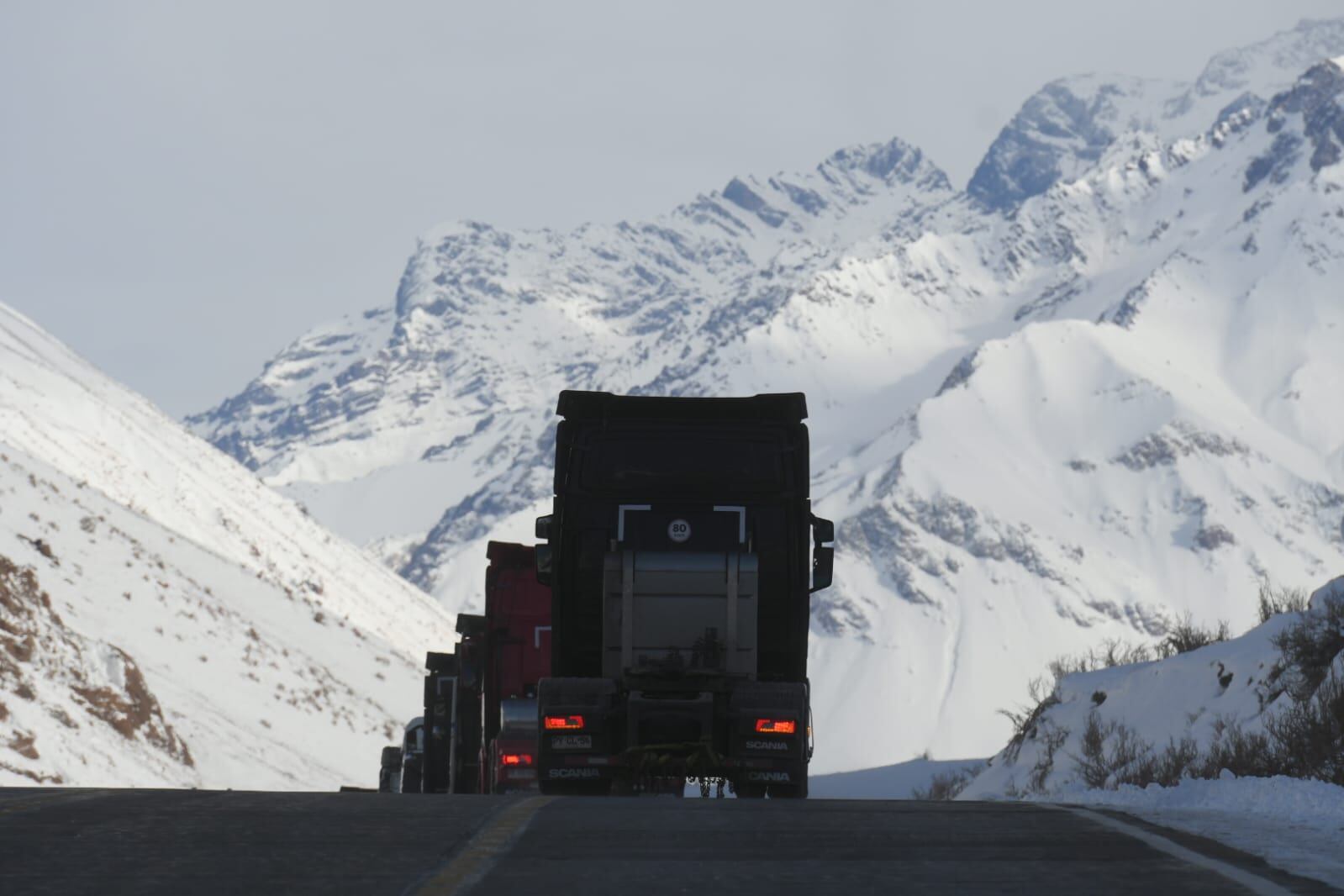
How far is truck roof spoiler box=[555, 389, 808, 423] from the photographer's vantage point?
1769cm

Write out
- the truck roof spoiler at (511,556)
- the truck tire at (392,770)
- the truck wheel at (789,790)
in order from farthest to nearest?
the truck tire at (392,770) → the truck roof spoiler at (511,556) → the truck wheel at (789,790)

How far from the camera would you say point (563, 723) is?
17.2 metres

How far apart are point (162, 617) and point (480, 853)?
38.6 metres

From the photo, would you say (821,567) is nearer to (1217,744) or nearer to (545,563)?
(545,563)

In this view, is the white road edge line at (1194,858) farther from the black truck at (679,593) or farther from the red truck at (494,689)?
the red truck at (494,689)

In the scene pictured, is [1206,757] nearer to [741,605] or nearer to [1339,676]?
[1339,676]

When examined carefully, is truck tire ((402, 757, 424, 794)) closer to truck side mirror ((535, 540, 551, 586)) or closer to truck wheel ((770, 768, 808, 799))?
truck side mirror ((535, 540, 551, 586))

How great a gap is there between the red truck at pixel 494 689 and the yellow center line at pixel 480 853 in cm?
1002

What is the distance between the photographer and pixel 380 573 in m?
83.6

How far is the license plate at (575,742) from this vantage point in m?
17.2

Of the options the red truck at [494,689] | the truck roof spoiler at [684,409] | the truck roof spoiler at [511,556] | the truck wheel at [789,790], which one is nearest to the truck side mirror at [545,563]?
the truck roof spoiler at [684,409]

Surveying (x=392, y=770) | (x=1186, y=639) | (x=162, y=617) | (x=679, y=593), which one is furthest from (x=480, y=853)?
(x=162, y=617)

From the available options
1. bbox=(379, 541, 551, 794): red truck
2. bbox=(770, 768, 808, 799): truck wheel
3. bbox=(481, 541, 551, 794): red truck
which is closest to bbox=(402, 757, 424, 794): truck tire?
bbox=(379, 541, 551, 794): red truck

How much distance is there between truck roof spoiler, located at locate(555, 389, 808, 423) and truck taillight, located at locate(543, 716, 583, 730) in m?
2.53
